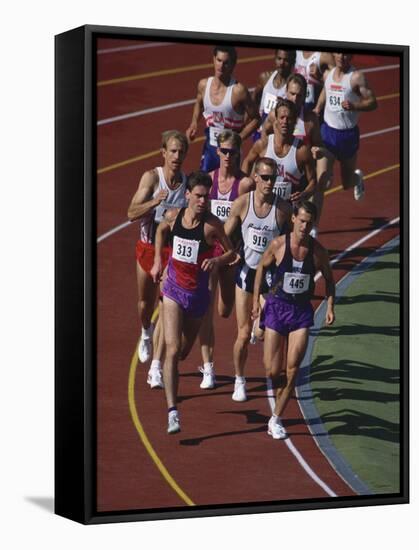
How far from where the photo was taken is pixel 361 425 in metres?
14.7

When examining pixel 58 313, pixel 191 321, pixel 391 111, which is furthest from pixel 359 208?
pixel 58 313

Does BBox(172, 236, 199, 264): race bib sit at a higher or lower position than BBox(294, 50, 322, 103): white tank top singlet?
A: lower

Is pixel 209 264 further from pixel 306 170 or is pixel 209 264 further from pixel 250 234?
pixel 306 170

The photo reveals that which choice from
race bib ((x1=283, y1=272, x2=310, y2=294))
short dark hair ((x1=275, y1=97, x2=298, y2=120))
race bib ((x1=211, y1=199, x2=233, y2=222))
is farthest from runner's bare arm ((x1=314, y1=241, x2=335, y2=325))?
short dark hair ((x1=275, y1=97, x2=298, y2=120))

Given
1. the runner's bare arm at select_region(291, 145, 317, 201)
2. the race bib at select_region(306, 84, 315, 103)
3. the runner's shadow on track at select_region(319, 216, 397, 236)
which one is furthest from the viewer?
the runner's shadow on track at select_region(319, 216, 397, 236)

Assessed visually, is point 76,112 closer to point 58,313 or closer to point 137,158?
point 137,158

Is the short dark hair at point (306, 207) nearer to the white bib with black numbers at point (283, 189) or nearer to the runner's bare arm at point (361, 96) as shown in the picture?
the white bib with black numbers at point (283, 189)

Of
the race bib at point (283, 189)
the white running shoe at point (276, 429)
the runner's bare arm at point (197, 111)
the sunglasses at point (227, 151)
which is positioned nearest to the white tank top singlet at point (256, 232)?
the race bib at point (283, 189)

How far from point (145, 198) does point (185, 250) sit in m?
0.52

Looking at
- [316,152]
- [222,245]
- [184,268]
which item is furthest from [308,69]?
[184,268]

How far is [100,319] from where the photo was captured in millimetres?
13734

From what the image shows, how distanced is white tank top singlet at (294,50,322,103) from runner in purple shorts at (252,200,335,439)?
35.5 inches

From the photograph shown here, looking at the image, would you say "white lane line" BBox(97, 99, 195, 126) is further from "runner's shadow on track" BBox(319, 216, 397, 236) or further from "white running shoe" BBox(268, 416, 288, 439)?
"white running shoe" BBox(268, 416, 288, 439)

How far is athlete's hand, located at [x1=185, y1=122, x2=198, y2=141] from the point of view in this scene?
1406 centimetres
